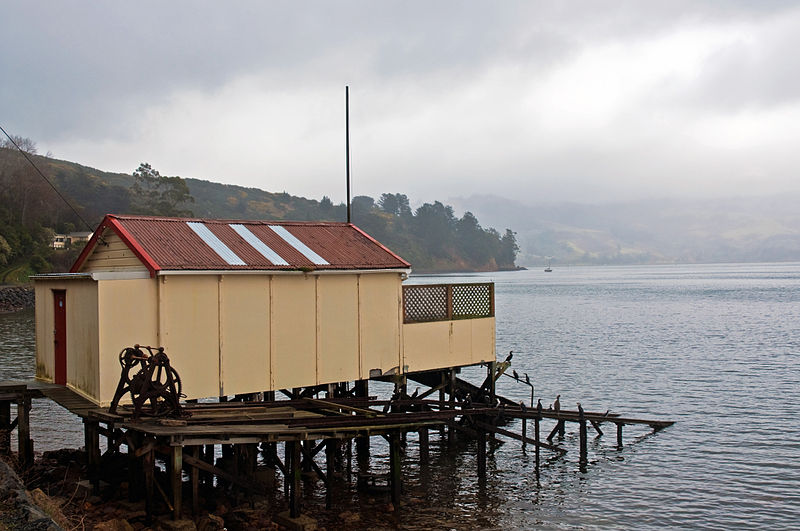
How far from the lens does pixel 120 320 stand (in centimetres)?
1375

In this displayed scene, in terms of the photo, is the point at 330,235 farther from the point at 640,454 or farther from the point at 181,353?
the point at 640,454

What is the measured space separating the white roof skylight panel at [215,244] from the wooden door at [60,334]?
3181 millimetres

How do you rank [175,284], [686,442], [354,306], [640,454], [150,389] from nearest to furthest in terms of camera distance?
[150,389]
[175,284]
[354,306]
[640,454]
[686,442]

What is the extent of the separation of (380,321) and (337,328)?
140 cm

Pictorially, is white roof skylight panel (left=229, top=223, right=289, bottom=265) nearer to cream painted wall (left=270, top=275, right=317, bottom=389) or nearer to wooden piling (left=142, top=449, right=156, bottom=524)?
cream painted wall (left=270, top=275, right=317, bottom=389)

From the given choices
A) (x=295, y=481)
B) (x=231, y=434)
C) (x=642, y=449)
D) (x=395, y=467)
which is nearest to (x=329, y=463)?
(x=295, y=481)

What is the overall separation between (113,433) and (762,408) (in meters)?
24.7

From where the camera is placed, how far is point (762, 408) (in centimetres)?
Answer: 2814

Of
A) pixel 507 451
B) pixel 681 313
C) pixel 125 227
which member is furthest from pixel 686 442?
pixel 681 313

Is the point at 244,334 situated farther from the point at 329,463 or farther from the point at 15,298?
the point at 15,298

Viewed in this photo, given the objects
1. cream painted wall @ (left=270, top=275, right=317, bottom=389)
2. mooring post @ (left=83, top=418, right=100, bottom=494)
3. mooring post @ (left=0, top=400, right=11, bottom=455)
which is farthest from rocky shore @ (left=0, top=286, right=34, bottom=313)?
cream painted wall @ (left=270, top=275, right=317, bottom=389)

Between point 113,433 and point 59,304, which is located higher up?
point 59,304

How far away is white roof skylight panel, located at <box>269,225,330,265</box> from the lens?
666 inches

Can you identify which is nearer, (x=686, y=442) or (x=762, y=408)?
(x=686, y=442)
